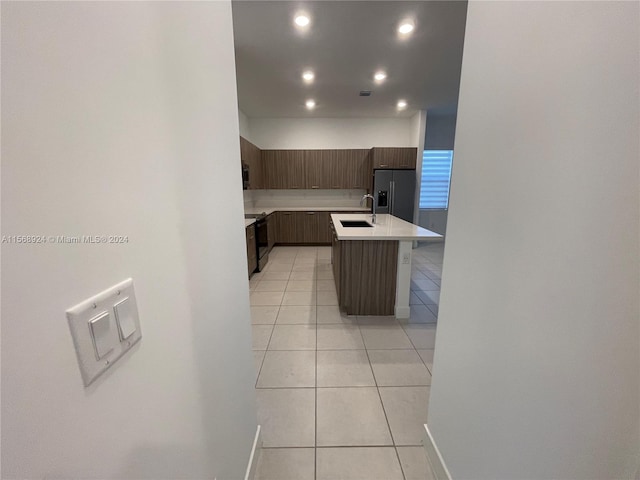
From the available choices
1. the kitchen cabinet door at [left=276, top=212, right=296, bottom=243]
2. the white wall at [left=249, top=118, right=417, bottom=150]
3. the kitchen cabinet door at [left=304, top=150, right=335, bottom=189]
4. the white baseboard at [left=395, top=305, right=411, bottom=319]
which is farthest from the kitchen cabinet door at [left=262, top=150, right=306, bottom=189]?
the white baseboard at [left=395, top=305, right=411, bottom=319]

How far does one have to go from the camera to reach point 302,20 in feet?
7.58

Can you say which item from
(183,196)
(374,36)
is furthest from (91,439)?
(374,36)

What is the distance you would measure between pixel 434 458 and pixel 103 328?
1.59 meters

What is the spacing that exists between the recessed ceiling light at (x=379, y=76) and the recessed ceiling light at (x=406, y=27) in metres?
0.86

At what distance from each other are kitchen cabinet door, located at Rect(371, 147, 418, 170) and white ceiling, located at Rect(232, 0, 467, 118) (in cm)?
94

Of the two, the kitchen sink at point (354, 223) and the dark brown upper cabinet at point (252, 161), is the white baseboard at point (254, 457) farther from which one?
the dark brown upper cabinet at point (252, 161)

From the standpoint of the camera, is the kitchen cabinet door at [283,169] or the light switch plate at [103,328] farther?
the kitchen cabinet door at [283,169]

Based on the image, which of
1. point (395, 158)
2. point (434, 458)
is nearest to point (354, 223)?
point (395, 158)

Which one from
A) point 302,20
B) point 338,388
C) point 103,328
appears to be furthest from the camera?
point 302,20

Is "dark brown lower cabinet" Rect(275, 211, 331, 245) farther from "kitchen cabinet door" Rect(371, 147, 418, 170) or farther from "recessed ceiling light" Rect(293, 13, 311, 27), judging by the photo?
"recessed ceiling light" Rect(293, 13, 311, 27)

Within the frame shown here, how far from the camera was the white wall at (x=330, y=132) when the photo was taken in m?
5.81

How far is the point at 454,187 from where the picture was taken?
1.09 metres

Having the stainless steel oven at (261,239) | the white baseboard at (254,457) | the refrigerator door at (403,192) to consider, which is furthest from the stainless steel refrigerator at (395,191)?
the white baseboard at (254,457)

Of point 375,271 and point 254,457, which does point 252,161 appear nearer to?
point 375,271
